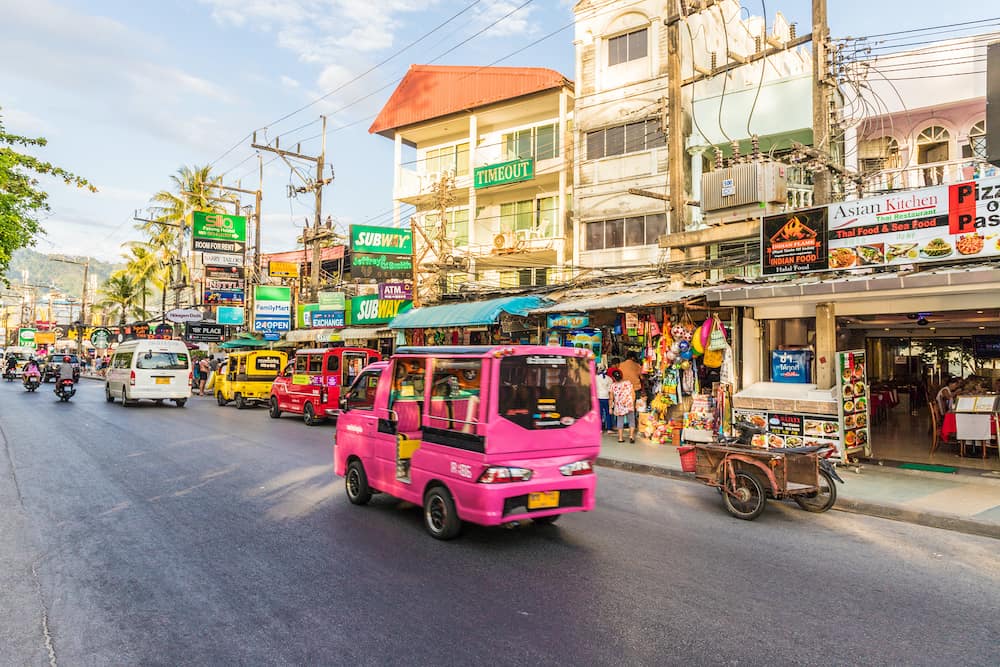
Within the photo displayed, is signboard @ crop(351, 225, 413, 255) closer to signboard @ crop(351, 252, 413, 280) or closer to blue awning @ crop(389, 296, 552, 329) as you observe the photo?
signboard @ crop(351, 252, 413, 280)

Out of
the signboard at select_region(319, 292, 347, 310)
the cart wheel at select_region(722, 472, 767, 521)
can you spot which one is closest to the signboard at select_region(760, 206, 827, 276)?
the cart wheel at select_region(722, 472, 767, 521)

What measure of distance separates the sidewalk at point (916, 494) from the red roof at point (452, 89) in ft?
63.1

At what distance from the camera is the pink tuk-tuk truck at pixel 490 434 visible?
20.5 feet

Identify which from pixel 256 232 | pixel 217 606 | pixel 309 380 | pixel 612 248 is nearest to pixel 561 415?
pixel 217 606

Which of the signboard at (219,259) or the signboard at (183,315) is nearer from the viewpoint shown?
the signboard at (219,259)

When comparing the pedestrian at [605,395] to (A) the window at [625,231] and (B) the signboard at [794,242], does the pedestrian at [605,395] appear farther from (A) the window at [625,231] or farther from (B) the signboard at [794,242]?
(A) the window at [625,231]

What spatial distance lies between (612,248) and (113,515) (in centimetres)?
1826

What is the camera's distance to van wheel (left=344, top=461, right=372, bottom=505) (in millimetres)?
7969


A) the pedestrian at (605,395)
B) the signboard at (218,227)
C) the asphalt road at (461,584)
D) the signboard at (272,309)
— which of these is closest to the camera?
the asphalt road at (461,584)

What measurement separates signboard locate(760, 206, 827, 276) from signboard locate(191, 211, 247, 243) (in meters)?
27.9

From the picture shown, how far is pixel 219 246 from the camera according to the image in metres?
32.2

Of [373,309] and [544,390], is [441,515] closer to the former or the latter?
[544,390]

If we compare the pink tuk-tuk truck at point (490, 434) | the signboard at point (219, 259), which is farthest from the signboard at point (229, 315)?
the pink tuk-tuk truck at point (490, 434)

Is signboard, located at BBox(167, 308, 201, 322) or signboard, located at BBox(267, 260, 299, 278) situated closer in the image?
signboard, located at BBox(267, 260, 299, 278)
